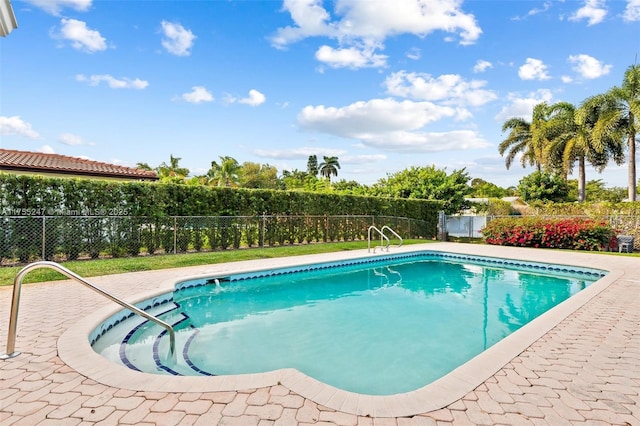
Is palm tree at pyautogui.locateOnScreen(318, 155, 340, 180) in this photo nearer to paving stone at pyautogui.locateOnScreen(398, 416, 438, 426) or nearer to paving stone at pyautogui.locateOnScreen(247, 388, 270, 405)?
paving stone at pyautogui.locateOnScreen(247, 388, 270, 405)

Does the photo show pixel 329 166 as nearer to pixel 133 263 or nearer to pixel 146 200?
pixel 146 200

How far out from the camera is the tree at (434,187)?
24125mm

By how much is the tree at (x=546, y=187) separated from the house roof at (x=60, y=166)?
27.1 metres

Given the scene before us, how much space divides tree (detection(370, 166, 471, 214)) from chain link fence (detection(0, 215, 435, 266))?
9.11 meters

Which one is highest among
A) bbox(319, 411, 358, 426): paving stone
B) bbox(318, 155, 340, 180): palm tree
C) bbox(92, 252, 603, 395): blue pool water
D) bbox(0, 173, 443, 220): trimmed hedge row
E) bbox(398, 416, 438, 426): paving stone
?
bbox(318, 155, 340, 180): palm tree

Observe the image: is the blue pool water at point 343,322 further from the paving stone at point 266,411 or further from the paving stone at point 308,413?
the paving stone at point 266,411

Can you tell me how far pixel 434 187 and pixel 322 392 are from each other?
23.3m

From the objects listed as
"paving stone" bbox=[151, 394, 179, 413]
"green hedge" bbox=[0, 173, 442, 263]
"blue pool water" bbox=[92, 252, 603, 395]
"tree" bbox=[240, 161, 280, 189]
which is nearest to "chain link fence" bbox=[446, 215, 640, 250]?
"blue pool water" bbox=[92, 252, 603, 395]

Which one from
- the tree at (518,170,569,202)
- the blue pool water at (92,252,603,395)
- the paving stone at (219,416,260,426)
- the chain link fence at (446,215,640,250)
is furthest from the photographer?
the tree at (518,170,569,202)

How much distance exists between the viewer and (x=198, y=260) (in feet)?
34.1

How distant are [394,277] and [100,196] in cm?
945

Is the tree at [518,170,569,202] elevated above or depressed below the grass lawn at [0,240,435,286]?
above

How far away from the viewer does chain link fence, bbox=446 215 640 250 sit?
1599 cm

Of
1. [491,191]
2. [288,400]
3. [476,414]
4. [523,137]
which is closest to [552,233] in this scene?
[476,414]
